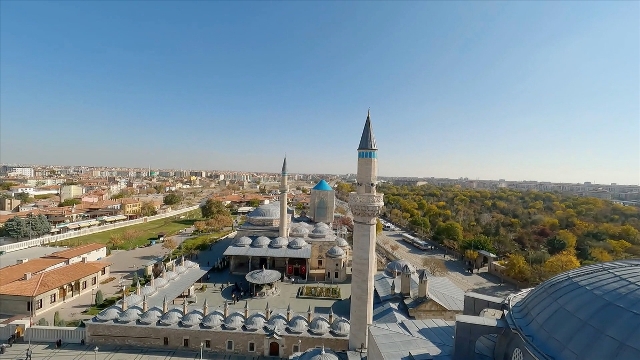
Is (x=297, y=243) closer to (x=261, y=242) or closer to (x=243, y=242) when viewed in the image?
(x=261, y=242)

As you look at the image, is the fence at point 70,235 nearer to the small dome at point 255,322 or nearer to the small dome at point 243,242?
the small dome at point 243,242

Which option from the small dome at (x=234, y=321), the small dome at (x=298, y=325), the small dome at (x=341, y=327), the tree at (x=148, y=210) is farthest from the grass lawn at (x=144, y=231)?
the small dome at (x=341, y=327)

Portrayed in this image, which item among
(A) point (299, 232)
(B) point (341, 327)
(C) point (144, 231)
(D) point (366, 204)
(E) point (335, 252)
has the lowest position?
(C) point (144, 231)

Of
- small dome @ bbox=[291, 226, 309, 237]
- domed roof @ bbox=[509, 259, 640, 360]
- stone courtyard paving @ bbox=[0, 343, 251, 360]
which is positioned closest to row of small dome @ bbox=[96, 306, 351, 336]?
stone courtyard paving @ bbox=[0, 343, 251, 360]

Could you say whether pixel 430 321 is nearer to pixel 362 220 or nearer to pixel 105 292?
pixel 362 220

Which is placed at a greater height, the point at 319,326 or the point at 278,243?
the point at 278,243

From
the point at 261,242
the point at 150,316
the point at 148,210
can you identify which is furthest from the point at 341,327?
the point at 148,210
